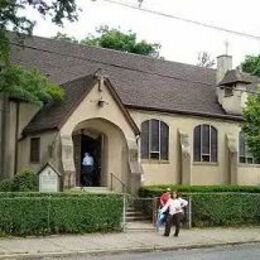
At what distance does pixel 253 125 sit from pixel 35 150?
10.3 metres

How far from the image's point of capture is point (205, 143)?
35.8 metres

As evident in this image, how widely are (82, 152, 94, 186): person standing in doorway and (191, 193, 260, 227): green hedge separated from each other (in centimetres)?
659

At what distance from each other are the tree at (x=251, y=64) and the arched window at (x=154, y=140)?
23.5 metres

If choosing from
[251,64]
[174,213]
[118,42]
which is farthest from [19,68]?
[251,64]

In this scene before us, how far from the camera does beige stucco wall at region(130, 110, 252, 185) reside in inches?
1304

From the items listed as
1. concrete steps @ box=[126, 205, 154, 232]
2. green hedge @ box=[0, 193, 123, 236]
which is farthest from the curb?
concrete steps @ box=[126, 205, 154, 232]

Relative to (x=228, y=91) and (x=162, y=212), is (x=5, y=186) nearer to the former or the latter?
(x=162, y=212)

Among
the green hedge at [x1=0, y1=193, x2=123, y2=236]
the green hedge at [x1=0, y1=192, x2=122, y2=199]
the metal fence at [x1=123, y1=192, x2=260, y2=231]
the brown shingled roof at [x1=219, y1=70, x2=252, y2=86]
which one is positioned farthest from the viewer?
the brown shingled roof at [x1=219, y1=70, x2=252, y2=86]

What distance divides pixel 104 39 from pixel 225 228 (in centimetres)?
2861

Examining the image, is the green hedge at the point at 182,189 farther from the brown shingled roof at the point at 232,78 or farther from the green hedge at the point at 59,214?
the brown shingled roof at the point at 232,78

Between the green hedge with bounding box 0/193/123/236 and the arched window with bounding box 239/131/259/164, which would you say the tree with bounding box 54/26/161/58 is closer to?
the arched window with bounding box 239/131/259/164

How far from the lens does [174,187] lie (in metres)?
27.8

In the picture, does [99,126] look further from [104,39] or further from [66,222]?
[104,39]

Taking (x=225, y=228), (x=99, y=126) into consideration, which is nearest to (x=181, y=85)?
(x=99, y=126)
